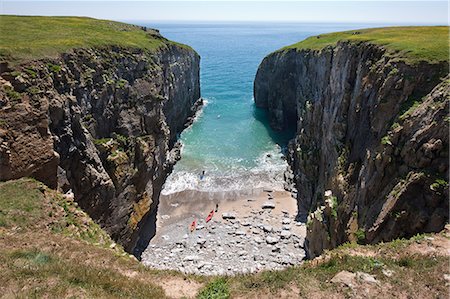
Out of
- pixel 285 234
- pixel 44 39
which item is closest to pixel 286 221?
pixel 285 234

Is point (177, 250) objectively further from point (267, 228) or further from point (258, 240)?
point (267, 228)

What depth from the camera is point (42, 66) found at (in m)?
24.2

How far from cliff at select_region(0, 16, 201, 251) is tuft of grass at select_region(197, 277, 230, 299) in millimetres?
14155

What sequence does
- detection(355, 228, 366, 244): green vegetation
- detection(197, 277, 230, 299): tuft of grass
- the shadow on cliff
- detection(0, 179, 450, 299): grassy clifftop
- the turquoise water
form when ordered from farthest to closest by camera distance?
the shadow on cliff, the turquoise water, detection(355, 228, 366, 244): green vegetation, detection(197, 277, 230, 299): tuft of grass, detection(0, 179, 450, 299): grassy clifftop

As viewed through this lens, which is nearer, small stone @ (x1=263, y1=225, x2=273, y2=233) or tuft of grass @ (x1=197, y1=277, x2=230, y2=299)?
Result: tuft of grass @ (x1=197, y1=277, x2=230, y2=299)

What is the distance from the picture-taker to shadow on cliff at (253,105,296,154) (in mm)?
58906

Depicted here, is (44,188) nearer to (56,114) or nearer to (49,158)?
(49,158)

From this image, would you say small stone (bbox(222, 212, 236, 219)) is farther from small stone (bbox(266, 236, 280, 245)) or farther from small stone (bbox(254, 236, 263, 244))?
small stone (bbox(266, 236, 280, 245))

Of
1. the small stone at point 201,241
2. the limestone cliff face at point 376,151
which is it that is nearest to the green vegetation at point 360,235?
the limestone cliff face at point 376,151

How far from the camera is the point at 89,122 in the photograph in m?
28.2

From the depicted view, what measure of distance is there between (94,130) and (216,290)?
2164 centimetres

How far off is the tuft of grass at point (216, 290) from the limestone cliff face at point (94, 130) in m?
14.2

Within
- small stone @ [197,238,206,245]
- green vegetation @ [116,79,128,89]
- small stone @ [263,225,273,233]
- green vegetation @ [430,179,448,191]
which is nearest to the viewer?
green vegetation @ [430,179,448,191]

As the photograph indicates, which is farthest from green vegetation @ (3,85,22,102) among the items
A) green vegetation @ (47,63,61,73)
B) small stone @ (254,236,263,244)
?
→ small stone @ (254,236,263,244)
